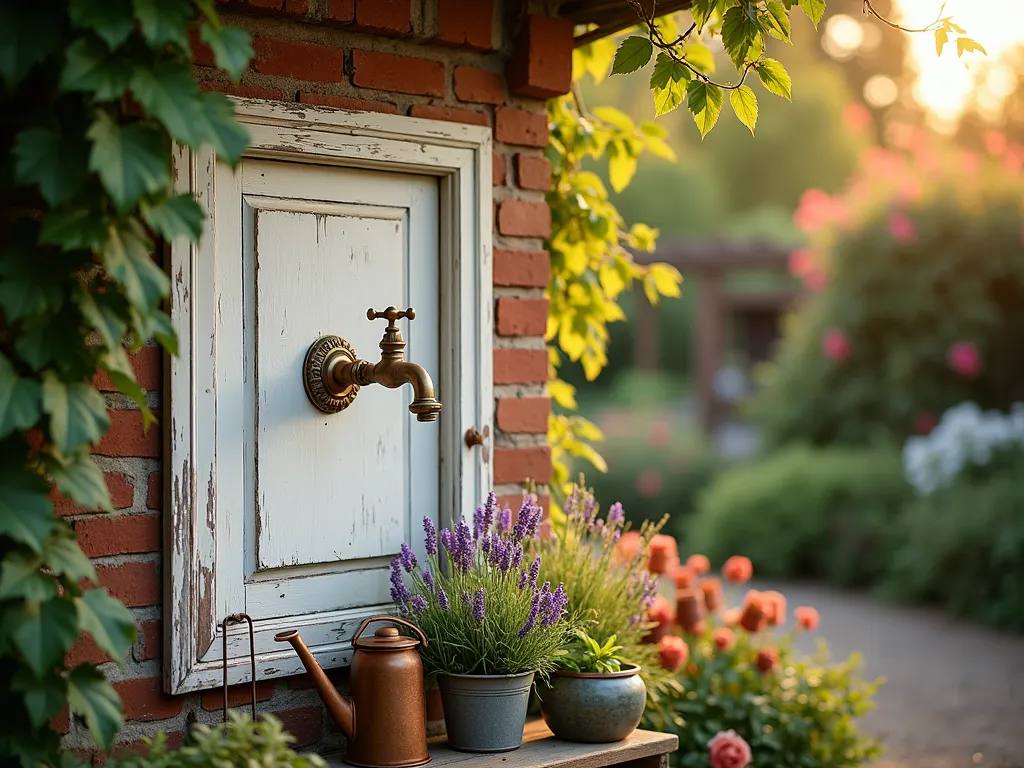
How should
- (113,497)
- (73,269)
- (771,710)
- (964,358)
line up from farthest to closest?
(964,358), (771,710), (113,497), (73,269)

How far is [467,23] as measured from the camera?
2.95m

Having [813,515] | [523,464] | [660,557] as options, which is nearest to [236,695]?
[523,464]

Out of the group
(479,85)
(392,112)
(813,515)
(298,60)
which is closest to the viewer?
(298,60)

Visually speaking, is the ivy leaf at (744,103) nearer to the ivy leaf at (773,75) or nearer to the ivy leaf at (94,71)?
the ivy leaf at (773,75)

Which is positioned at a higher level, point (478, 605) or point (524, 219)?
point (524, 219)

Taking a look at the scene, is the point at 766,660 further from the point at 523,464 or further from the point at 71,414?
the point at 71,414

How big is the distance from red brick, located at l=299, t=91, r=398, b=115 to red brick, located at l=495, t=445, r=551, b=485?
908 millimetres

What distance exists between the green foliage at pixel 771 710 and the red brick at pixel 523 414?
1064mm

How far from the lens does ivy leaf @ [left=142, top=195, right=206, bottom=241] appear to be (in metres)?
1.88

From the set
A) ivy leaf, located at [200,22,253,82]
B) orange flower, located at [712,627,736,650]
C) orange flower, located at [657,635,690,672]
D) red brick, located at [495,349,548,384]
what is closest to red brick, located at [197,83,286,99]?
ivy leaf, located at [200,22,253,82]

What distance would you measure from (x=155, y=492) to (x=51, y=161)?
2.78 ft

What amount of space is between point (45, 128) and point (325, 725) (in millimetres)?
A: 1489

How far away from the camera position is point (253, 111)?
260cm

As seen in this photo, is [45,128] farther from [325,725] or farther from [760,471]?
[760,471]
